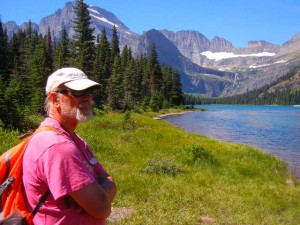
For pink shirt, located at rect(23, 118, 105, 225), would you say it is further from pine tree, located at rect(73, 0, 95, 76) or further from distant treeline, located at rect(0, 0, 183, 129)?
pine tree, located at rect(73, 0, 95, 76)

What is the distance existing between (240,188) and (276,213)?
2.15 meters

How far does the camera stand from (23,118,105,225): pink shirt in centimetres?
289

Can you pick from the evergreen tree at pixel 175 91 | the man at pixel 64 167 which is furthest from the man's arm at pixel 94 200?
the evergreen tree at pixel 175 91

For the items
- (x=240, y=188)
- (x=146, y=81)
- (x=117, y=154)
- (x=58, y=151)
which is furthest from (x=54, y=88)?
(x=146, y=81)

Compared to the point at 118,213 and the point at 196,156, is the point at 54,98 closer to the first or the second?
the point at 118,213

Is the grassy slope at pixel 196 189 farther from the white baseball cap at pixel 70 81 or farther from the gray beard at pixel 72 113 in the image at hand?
the white baseball cap at pixel 70 81

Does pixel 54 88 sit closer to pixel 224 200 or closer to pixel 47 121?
pixel 47 121

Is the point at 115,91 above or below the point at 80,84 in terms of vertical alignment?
below

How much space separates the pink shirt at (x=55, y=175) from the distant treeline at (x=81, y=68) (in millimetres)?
15348

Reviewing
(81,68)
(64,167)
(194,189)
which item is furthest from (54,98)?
(81,68)

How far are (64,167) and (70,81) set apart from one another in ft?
2.78

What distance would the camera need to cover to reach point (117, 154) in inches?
618

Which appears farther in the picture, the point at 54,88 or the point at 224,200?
the point at 224,200

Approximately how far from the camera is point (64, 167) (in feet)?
9.47
